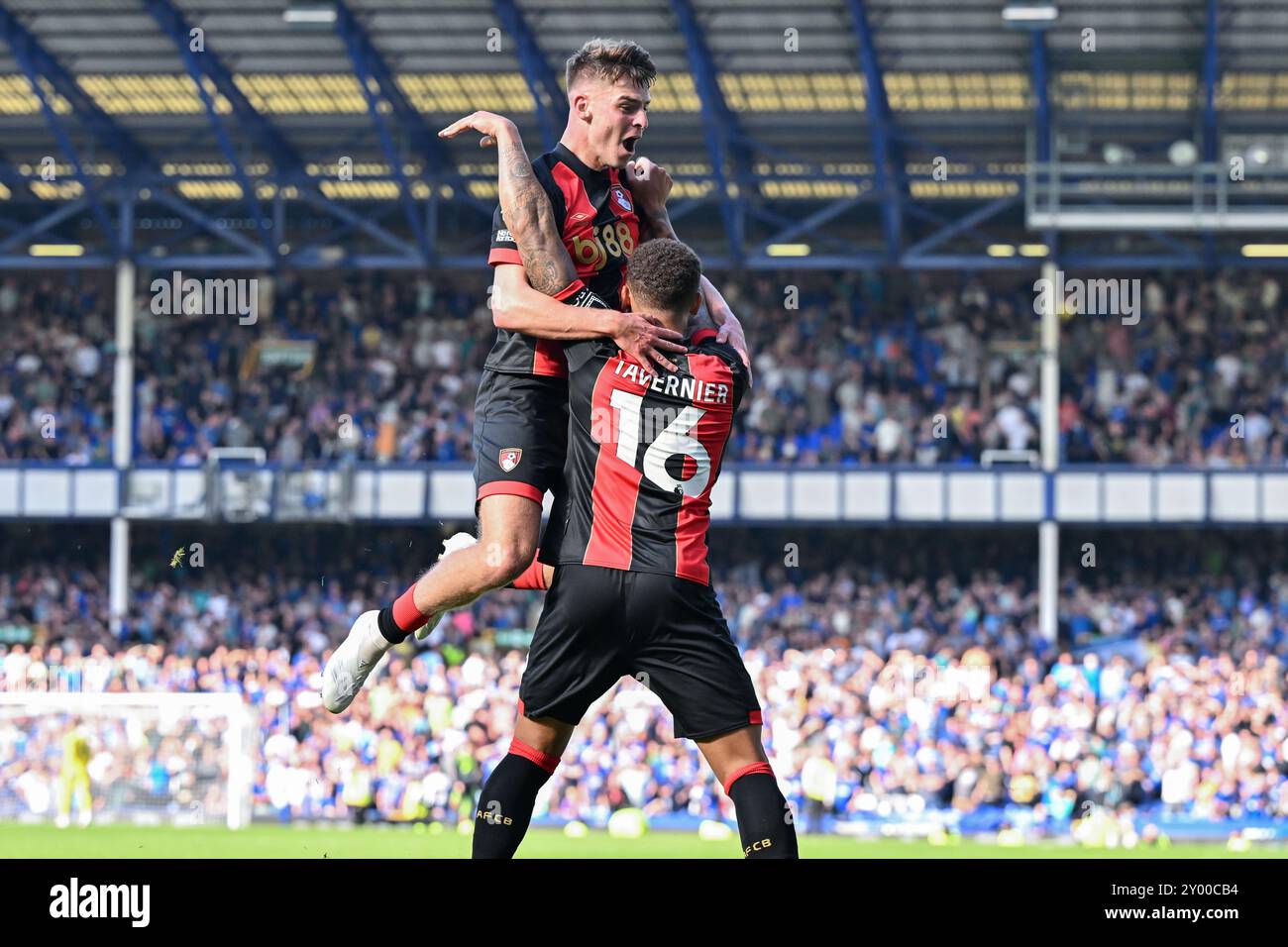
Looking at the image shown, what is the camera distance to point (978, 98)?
2992cm

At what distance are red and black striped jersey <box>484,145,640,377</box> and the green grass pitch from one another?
5.51 metres

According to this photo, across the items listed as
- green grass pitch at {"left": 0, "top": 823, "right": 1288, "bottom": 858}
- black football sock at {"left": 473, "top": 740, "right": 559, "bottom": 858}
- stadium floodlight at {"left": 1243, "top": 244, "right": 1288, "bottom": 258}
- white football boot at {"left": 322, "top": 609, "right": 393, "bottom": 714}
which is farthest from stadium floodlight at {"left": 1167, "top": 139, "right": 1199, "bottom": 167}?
black football sock at {"left": 473, "top": 740, "right": 559, "bottom": 858}

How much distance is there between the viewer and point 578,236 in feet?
22.7

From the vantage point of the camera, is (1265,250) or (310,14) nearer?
(310,14)

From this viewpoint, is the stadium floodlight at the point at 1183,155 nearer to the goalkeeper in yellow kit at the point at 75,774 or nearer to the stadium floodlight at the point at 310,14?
the stadium floodlight at the point at 310,14

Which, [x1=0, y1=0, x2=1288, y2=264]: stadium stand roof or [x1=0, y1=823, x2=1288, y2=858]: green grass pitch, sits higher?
[x1=0, y1=0, x2=1288, y2=264]: stadium stand roof

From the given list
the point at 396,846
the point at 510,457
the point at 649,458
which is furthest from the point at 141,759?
the point at 649,458

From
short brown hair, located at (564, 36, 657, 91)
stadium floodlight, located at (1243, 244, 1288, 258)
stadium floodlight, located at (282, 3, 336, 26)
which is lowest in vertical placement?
short brown hair, located at (564, 36, 657, 91)

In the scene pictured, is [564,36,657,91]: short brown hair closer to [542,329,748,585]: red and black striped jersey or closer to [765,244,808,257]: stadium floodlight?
[542,329,748,585]: red and black striped jersey

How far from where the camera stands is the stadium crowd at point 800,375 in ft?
99.2

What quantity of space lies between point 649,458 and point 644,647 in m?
0.64

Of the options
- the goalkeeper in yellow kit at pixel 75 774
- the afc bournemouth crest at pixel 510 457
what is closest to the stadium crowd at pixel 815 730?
the goalkeeper in yellow kit at pixel 75 774

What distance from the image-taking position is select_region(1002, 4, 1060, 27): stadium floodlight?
26906 mm

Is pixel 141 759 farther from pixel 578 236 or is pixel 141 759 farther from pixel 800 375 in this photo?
pixel 800 375
